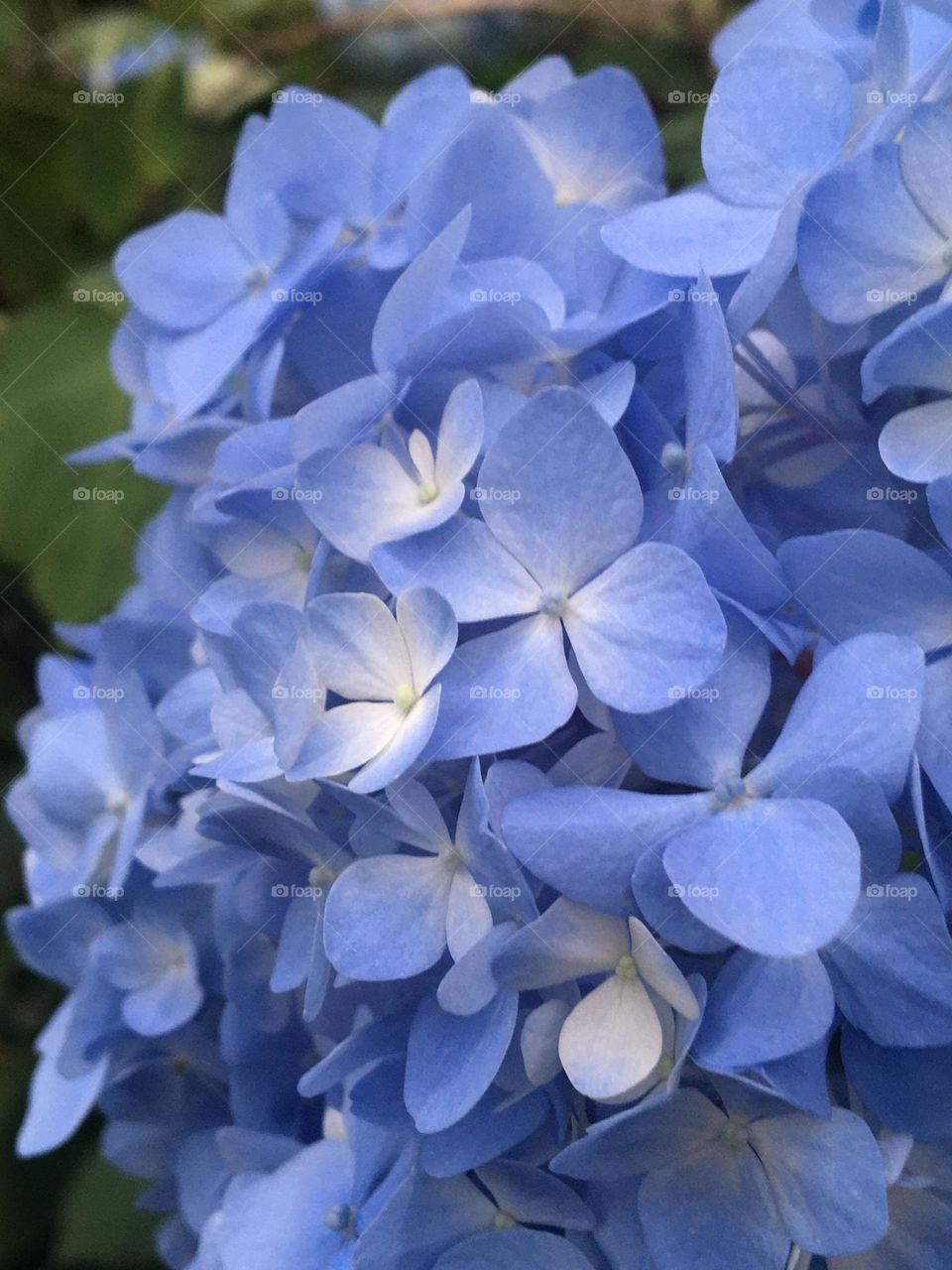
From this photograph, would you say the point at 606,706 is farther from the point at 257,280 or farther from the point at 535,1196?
the point at 257,280

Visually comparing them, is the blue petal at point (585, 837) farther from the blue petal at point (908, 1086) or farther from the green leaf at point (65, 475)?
the green leaf at point (65, 475)

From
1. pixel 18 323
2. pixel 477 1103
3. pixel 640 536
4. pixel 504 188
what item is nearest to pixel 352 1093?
pixel 477 1103

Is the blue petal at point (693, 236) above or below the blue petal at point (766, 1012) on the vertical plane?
above

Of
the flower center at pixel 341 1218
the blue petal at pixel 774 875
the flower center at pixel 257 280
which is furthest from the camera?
the flower center at pixel 257 280

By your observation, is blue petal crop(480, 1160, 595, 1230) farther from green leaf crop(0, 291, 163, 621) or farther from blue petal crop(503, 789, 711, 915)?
green leaf crop(0, 291, 163, 621)

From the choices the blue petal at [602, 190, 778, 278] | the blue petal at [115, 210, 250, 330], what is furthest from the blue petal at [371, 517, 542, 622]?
the blue petal at [115, 210, 250, 330]

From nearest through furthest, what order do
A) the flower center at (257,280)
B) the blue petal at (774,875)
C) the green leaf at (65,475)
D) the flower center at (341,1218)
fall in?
the blue petal at (774,875), the flower center at (341,1218), the flower center at (257,280), the green leaf at (65,475)

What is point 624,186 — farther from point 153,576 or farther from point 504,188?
point 153,576

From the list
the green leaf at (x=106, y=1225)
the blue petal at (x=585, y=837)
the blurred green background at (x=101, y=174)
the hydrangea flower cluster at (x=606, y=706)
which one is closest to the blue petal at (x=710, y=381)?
the hydrangea flower cluster at (x=606, y=706)
